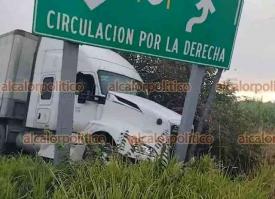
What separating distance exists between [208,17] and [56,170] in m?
2.69

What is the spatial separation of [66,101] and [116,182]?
3.71 ft

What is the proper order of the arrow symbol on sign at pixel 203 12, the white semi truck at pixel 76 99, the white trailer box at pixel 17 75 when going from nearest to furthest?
the arrow symbol on sign at pixel 203 12 < the white semi truck at pixel 76 99 < the white trailer box at pixel 17 75

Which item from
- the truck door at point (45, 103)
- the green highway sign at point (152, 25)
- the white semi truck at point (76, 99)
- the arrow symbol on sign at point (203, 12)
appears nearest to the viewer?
the green highway sign at point (152, 25)

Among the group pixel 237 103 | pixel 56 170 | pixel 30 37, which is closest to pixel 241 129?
pixel 237 103

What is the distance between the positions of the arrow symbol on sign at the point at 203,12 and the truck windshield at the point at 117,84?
3240 millimetres

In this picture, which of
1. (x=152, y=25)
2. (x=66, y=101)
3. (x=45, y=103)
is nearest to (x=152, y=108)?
(x=45, y=103)

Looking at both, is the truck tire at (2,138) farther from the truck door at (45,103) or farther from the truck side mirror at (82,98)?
the truck side mirror at (82,98)

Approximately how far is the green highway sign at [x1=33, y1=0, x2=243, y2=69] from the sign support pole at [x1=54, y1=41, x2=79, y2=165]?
0.64 feet

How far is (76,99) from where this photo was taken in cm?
824

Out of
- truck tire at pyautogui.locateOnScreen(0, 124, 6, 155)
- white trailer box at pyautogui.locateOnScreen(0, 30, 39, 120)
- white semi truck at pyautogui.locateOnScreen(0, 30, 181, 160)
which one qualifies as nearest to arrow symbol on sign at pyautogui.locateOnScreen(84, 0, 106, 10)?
white semi truck at pyautogui.locateOnScreen(0, 30, 181, 160)

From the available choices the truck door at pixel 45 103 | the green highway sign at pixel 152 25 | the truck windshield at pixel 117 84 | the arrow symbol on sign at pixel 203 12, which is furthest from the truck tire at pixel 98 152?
the truck door at pixel 45 103

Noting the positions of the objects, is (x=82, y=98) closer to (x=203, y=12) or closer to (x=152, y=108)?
(x=152, y=108)

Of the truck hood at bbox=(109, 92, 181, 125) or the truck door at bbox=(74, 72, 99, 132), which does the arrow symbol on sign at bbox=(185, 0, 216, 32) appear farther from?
the truck door at bbox=(74, 72, 99, 132)

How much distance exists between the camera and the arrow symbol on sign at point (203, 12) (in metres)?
5.39
